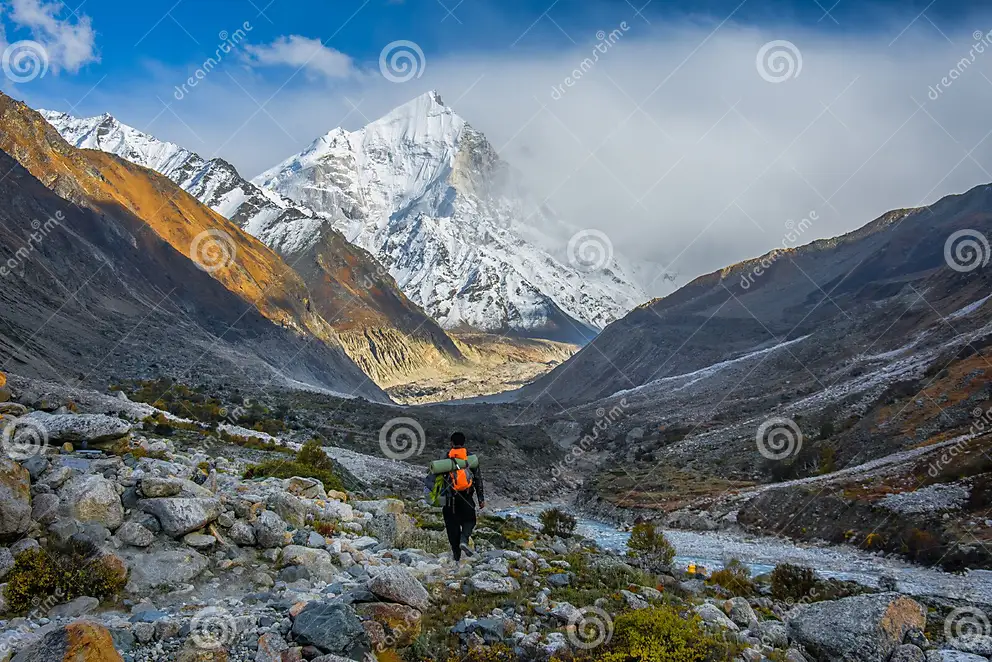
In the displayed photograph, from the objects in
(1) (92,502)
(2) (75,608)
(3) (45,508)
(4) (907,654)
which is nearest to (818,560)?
(4) (907,654)

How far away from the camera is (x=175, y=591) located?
9.39 metres

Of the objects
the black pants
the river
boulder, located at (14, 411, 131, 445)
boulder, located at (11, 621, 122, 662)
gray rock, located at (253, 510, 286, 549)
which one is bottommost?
boulder, located at (14, 411, 131, 445)

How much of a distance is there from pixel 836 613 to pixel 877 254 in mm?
142962

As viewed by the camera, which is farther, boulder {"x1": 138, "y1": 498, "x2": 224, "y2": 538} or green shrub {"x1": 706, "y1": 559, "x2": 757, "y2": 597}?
green shrub {"x1": 706, "y1": 559, "x2": 757, "y2": 597}

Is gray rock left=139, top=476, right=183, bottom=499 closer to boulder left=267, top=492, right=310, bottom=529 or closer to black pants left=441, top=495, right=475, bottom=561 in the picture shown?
boulder left=267, top=492, right=310, bottom=529

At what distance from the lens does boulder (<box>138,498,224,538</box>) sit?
34.2 feet

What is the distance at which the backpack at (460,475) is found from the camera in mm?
11945

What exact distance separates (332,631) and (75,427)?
374 inches

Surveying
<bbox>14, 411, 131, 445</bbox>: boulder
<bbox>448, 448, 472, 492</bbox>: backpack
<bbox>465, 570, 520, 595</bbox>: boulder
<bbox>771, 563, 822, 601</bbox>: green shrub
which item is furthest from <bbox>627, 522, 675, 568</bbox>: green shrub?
<bbox>14, 411, 131, 445</bbox>: boulder

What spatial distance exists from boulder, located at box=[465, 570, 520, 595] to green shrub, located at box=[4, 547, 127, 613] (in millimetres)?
4969

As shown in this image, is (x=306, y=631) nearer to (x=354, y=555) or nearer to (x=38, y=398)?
(x=354, y=555)

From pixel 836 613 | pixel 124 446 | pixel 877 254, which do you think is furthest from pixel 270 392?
pixel 877 254

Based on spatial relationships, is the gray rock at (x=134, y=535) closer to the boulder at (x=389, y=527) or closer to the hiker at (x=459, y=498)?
the boulder at (x=389, y=527)

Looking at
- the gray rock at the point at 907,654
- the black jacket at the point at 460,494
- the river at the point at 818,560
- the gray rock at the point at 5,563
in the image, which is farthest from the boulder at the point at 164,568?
the river at the point at 818,560
